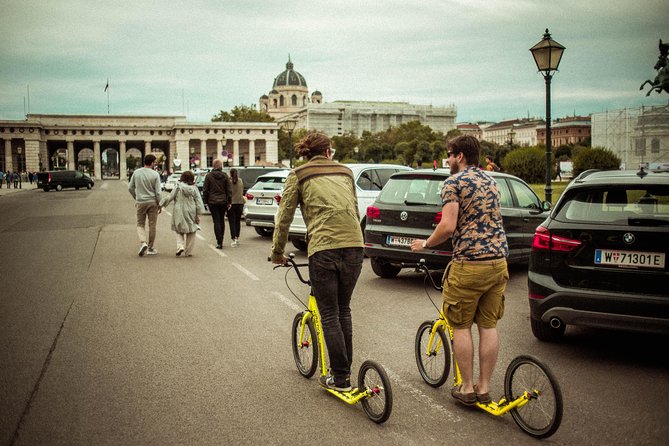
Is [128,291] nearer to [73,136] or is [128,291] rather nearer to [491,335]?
[491,335]

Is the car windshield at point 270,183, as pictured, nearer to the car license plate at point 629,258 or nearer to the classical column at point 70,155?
the car license plate at point 629,258

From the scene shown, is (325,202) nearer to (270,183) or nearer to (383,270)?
(383,270)

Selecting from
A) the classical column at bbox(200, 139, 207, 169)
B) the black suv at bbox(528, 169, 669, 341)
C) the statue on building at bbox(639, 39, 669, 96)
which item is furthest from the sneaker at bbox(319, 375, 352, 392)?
the classical column at bbox(200, 139, 207, 169)

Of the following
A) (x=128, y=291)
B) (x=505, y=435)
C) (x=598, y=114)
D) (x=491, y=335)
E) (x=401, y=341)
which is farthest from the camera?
(x=598, y=114)

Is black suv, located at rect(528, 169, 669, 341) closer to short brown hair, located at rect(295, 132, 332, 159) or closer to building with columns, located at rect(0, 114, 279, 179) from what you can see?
short brown hair, located at rect(295, 132, 332, 159)

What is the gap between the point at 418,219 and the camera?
959cm

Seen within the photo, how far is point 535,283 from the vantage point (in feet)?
19.8

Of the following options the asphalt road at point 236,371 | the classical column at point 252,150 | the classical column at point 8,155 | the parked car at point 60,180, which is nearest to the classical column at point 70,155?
the classical column at point 8,155

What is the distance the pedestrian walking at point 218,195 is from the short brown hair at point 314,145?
34.0 feet

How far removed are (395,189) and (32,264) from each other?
7064 mm

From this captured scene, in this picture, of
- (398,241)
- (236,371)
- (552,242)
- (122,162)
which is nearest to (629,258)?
(552,242)

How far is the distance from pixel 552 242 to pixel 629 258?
678mm

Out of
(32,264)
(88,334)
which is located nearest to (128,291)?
(88,334)

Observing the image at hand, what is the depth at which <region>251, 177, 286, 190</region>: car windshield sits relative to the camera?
16.8 metres
